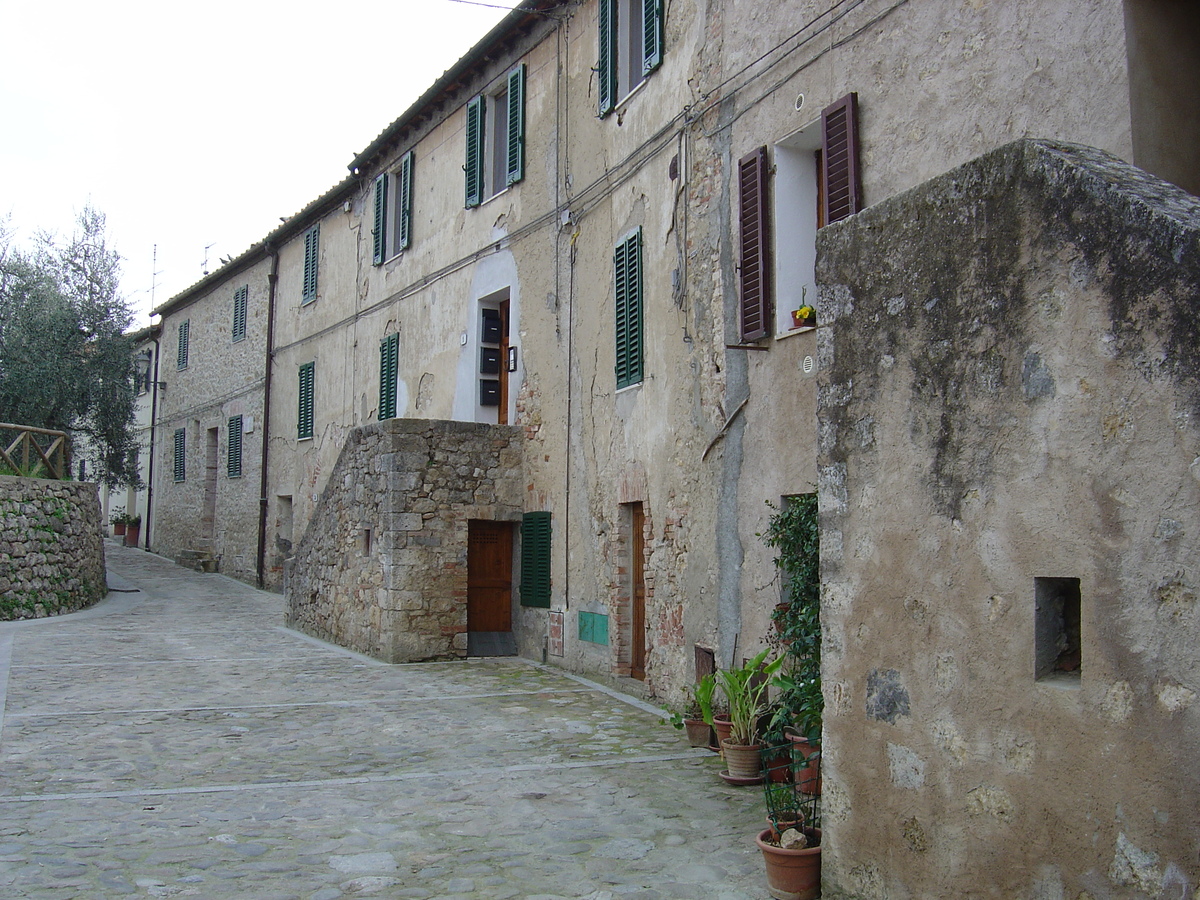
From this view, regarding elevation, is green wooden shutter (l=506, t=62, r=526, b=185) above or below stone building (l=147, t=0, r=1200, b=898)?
above

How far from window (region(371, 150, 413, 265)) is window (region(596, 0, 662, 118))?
18.1 ft

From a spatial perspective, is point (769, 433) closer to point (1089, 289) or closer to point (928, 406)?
point (928, 406)

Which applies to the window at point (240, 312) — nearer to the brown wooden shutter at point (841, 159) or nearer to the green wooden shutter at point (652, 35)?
the green wooden shutter at point (652, 35)

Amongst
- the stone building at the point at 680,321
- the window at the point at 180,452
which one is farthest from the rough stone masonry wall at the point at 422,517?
the window at the point at 180,452

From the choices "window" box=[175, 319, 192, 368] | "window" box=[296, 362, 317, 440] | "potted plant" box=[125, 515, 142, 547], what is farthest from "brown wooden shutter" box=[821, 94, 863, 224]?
"potted plant" box=[125, 515, 142, 547]

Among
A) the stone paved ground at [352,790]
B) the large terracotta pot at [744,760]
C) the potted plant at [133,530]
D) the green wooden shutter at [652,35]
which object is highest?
the green wooden shutter at [652,35]

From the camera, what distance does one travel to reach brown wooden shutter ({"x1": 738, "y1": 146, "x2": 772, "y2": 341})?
7359 millimetres

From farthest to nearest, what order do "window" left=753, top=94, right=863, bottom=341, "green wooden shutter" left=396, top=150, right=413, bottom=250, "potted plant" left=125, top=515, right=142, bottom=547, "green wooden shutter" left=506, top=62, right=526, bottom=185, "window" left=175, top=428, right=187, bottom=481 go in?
"potted plant" left=125, top=515, right=142, bottom=547 < "window" left=175, top=428, right=187, bottom=481 < "green wooden shutter" left=396, top=150, right=413, bottom=250 < "green wooden shutter" left=506, top=62, right=526, bottom=185 < "window" left=753, top=94, right=863, bottom=341

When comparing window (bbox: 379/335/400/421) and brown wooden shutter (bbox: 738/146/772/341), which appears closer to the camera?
brown wooden shutter (bbox: 738/146/772/341)

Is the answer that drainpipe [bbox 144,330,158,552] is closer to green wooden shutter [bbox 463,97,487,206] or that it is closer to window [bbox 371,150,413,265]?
window [bbox 371,150,413,265]

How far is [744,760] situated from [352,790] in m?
2.39

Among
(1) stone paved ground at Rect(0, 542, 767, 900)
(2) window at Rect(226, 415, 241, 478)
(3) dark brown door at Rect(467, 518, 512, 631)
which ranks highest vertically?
(2) window at Rect(226, 415, 241, 478)

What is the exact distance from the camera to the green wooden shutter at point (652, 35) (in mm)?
9109

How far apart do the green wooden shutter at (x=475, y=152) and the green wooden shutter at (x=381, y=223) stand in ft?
9.84
